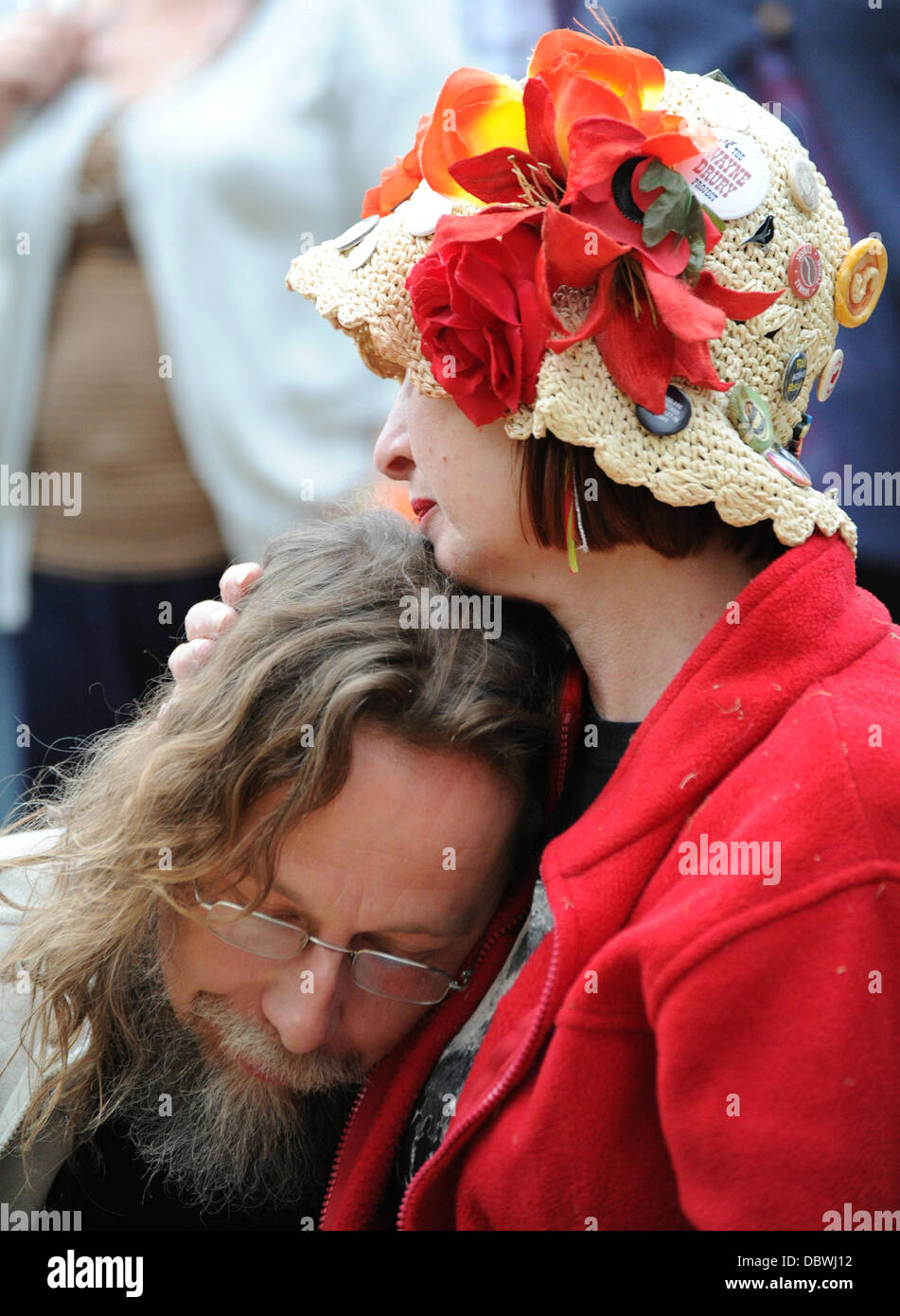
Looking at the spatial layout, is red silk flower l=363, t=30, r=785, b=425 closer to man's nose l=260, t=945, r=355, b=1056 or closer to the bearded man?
the bearded man

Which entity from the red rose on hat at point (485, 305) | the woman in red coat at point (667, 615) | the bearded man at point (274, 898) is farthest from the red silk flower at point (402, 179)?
Result: the bearded man at point (274, 898)

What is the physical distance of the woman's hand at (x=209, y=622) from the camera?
153cm

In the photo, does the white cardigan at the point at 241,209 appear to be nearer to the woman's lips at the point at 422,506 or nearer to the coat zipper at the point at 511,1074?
the woman's lips at the point at 422,506

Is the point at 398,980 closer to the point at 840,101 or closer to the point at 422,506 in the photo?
the point at 422,506

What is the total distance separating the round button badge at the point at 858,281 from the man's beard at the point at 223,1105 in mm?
934

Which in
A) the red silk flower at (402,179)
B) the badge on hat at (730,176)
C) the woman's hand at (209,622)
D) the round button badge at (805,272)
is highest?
the red silk flower at (402,179)

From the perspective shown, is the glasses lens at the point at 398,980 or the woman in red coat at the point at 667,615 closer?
the woman in red coat at the point at 667,615

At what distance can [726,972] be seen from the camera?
107cm

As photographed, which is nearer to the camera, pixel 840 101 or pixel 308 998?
pixel 308 998

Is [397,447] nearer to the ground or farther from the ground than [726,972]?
farther from the ground

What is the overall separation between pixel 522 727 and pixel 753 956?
1.38 feet

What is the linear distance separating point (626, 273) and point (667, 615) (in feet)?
1.08

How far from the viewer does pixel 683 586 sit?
4.25 ft

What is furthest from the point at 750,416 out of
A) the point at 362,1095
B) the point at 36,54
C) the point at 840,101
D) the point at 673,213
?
the point at 36,54
